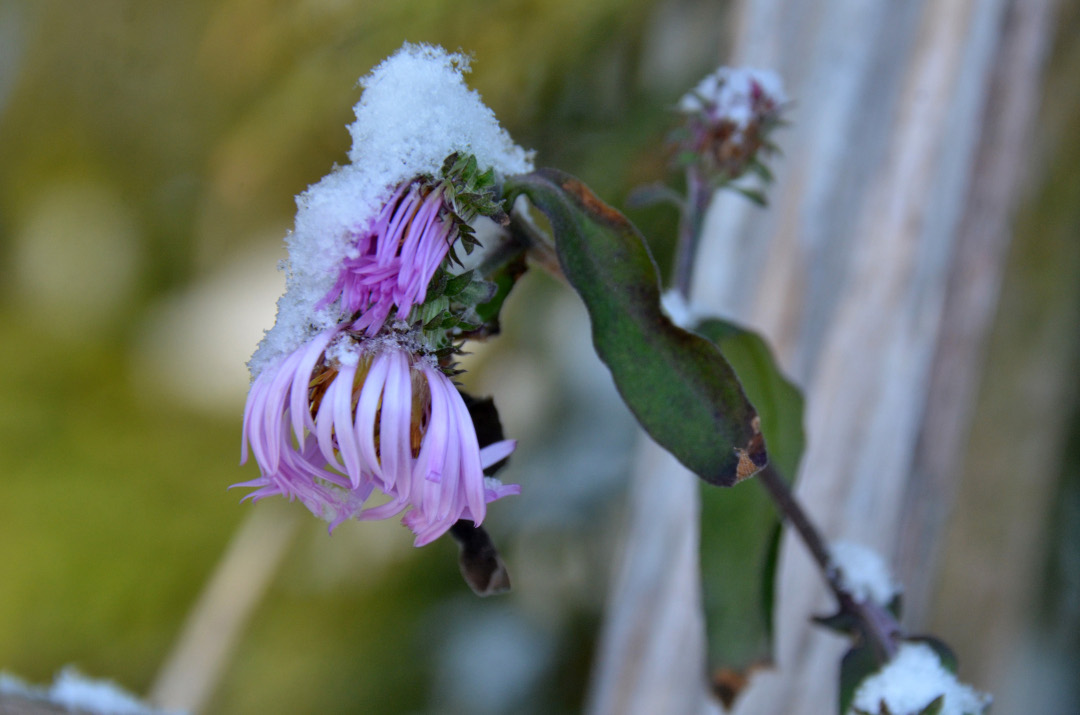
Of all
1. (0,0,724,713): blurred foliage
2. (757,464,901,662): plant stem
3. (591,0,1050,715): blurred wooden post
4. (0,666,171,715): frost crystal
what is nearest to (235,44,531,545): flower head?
(757,464,901,662): plant stem

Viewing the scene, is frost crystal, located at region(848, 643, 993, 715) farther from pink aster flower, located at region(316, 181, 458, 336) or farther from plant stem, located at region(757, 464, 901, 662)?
pink aster flower, located at region(316, 181, 458, 336)

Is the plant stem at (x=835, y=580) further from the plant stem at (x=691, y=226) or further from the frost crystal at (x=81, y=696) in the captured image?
the frost crystal at (x=81, y=696)

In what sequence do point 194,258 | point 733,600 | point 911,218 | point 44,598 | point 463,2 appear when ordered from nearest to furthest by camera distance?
point 733,600, point 911,218, point 463,2, point 44,598, point 194,258

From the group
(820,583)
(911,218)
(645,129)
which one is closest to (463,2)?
(645,129)

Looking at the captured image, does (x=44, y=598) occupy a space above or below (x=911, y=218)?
below

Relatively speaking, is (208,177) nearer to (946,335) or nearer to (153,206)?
(153,206)

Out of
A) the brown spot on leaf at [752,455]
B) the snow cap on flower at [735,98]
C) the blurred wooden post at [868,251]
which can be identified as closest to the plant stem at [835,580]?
the brown spot on leaf at [752,455]
